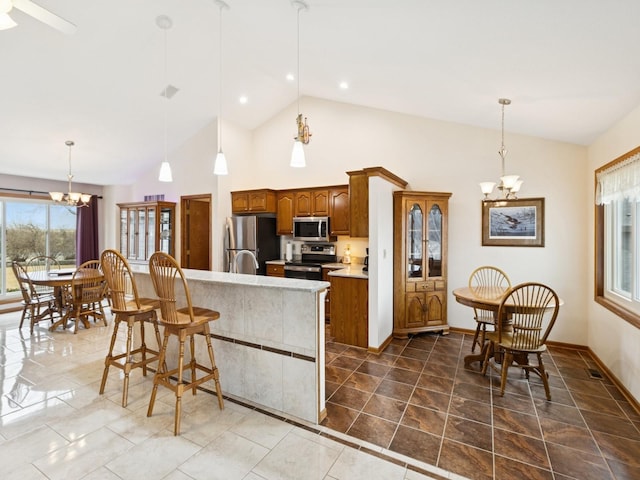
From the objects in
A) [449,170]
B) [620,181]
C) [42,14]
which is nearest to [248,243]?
[449,170]

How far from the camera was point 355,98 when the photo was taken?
4.52 m

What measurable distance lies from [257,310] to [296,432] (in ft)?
3.05

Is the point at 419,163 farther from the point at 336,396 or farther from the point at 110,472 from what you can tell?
the point at 110,472

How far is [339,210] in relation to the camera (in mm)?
5109

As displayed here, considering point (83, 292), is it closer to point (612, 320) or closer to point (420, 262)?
point (420, 262)

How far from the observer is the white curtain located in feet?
8.11

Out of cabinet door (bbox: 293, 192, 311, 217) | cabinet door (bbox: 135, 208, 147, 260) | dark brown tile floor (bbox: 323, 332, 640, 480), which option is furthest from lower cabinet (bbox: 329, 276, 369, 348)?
cabinet door (bbox: 135, 208, 147, 260)

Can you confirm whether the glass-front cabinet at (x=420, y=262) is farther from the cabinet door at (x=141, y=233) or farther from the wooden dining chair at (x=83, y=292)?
the cabinet door at (x=141, y=233)

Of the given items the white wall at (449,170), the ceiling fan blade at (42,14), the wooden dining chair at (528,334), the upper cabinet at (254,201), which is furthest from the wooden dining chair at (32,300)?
the wooden dining chair at (528,334)

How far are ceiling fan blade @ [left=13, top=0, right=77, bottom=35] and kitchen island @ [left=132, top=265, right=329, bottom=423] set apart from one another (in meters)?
2.06

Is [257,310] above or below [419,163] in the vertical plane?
below

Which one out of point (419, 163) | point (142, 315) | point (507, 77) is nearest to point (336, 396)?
point (142, 315)

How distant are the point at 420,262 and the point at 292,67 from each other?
3.16m

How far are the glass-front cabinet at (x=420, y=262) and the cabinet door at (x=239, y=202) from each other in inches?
108
